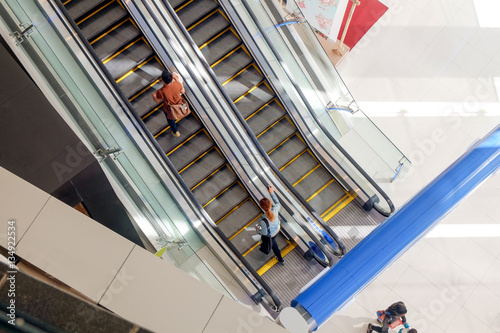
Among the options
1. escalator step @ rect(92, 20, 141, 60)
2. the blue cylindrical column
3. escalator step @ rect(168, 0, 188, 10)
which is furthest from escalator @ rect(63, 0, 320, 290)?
the blue cylindrical column

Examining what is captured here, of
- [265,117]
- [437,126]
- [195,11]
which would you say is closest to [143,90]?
[195,11]

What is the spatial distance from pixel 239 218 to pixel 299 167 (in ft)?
5.46

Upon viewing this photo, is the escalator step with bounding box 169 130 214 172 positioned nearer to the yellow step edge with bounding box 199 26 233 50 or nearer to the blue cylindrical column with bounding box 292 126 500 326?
the yellow step edge with bounding box 199 26 233 50

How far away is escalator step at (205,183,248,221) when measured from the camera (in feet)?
31.2

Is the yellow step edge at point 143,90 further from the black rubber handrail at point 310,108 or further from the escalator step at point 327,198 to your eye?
the escalator step at point 327,198

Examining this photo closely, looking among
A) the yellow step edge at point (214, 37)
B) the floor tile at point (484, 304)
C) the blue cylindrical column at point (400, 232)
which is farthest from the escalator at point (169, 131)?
the floor tile at point (484, 304)

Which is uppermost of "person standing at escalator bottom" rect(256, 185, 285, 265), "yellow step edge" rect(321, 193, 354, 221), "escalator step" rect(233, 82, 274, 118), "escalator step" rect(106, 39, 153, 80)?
"escalator step" rect(106, 39, 153, 80)

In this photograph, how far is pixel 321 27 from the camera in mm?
11031

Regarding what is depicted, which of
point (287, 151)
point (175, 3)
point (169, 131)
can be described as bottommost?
point (287, 151)

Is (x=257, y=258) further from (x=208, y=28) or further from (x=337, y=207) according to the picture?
(x=208, y=28)

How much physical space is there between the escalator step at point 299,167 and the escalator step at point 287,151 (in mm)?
130

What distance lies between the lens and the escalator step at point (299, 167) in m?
10.3

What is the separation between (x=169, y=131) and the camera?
9445mm

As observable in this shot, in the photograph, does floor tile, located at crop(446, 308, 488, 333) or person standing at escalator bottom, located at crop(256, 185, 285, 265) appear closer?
person standing at escalator bottom, located at crop(256, 185, 285, 265)
